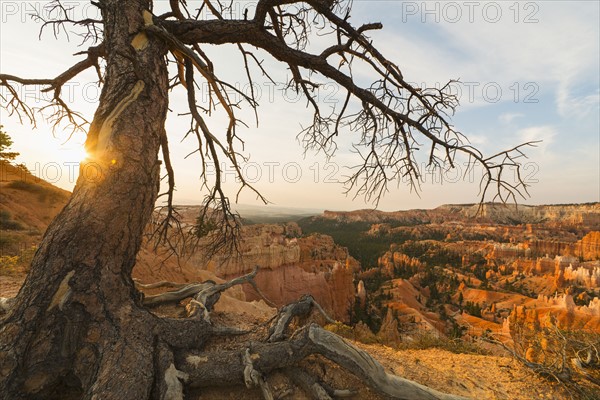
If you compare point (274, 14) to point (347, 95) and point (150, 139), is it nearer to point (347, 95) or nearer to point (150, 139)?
point (347, 95)

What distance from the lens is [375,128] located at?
344 centimetres

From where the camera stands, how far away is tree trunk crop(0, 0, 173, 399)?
1810mm

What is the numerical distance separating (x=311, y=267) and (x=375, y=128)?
28840mm

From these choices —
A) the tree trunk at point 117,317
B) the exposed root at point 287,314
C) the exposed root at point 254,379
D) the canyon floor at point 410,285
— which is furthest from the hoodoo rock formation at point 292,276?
the exposed root at point 254,379

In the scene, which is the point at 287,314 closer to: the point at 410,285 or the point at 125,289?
the point at 125,289

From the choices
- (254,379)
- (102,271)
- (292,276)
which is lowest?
(292,276)

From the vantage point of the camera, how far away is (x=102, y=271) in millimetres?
2072

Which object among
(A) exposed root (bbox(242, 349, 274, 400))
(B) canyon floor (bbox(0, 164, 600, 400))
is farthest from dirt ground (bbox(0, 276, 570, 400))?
(A) exposed root (bbox(242, 349, 274, 400))

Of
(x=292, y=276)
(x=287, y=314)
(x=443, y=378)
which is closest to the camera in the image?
(x=287, y=314)

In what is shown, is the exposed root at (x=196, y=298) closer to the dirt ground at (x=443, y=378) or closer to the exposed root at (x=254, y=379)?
the dirt ground at (x=443, y=378)

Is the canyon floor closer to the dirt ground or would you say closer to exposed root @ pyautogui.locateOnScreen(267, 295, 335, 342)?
the dirt ground

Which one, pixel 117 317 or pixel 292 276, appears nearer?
pixel 117 317

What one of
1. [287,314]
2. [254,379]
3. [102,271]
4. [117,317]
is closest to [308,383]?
[254,379]

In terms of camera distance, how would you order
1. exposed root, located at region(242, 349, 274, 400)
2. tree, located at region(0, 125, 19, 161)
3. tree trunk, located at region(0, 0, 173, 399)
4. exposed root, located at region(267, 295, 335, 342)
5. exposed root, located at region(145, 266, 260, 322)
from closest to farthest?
1. tree trunk, located at region(0, 0, 173, 399)
2. exposed root, located at region(242, 349, 274, 400)
3. exposed root, located at region(267, 295, 335, 342)
4. exposed root, located at region(145, 266, 260, 322)
5. tree, located at region(0, 125, 19, 161)
